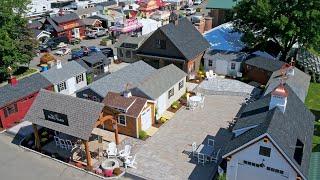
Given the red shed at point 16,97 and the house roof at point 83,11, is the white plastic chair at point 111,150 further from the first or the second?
the house roof at point 83,11

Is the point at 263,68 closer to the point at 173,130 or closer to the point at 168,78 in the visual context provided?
the point at 168,78

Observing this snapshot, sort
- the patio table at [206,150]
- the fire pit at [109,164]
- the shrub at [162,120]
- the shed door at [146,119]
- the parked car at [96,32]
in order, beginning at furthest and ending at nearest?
the parked car at [96,32] → the shrub at [162,120] → the shed door at [146,119] → the patio table at [206,150] → the fire pit at [109,164]

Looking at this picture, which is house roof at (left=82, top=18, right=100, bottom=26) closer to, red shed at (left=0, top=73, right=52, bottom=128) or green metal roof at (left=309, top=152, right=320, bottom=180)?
red shed at (left=0, top=73, right=52, bottom=128)

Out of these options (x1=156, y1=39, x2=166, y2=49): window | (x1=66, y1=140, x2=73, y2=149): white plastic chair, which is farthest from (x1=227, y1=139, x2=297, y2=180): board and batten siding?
(x1=156, y1=39, x2=166, y2=49): window

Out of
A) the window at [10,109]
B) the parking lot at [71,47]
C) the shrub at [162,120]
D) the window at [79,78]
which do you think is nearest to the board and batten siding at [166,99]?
the shrub at [162,120]

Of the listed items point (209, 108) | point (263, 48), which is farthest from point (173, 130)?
point (263, 48)

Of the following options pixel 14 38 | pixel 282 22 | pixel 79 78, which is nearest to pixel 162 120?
pixel 79 78

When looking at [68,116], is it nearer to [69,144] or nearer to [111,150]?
[69,144]
